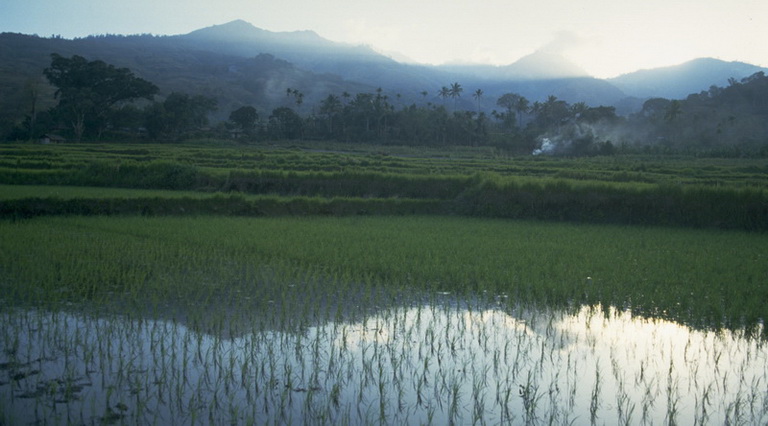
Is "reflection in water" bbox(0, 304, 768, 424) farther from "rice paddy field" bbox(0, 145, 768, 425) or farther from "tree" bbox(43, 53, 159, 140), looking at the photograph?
"tree" bbox(43, 53, 159, 140)

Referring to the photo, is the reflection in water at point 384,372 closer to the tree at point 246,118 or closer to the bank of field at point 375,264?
the bank of field at point 375,264

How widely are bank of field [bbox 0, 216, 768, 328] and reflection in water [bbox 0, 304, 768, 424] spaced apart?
34.9 inches

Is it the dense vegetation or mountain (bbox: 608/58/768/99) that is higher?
mountain (bbox: 608/58/768/99)

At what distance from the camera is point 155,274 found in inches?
301

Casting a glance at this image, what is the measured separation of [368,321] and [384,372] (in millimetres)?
1372

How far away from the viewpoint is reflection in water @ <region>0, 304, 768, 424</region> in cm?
397

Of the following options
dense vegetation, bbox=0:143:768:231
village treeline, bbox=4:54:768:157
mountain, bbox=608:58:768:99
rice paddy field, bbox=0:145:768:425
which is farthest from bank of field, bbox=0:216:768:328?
mountain, bbox=608:58:768:99

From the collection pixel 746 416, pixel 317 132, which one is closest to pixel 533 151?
pixel 317 132

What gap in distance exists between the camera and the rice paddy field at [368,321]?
4113 millimetres

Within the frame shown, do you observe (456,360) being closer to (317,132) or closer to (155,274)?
(155,274)

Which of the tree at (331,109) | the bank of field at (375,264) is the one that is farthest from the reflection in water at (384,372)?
the tree at (331,109)

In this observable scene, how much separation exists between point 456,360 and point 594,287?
3.16 m

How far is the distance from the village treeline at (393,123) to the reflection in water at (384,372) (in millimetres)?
41276

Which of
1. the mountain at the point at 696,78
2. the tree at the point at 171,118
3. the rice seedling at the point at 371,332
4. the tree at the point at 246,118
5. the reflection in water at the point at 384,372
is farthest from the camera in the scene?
the mountain at the point at 696,78
